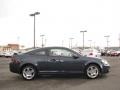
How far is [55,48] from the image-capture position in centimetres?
1302

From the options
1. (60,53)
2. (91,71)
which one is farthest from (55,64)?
(91,71)

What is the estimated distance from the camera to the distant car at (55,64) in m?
12.7

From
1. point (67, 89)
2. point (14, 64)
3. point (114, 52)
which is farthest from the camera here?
point (114, 52)

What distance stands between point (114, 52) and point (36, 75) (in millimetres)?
49080

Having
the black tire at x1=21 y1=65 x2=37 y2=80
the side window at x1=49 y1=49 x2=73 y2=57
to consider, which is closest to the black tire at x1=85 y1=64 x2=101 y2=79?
the side window at x1=49 y1=49 x2=73 y2=57

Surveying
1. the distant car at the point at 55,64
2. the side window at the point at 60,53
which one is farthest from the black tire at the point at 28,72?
the side window at the point at 60,53

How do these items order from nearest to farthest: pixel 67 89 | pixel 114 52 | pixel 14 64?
pixel 67 89, pixel 14 64, pixel 114 52

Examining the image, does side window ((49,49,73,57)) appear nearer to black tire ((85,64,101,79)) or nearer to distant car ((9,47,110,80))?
distant car ((9,47,110,80))

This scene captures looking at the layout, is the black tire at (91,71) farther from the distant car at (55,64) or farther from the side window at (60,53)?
the side window at (60,53)

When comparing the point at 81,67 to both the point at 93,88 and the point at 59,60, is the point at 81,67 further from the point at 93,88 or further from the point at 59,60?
the point at 93,88

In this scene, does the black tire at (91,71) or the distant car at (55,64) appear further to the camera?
the black tire at (91,71)

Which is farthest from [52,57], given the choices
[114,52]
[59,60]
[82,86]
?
[114,52]

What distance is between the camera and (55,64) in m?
12.8

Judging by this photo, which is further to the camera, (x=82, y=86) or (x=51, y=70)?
(x=51, y=70)
